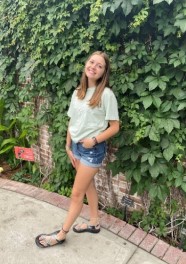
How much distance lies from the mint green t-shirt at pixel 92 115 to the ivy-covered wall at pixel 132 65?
0.36 metres

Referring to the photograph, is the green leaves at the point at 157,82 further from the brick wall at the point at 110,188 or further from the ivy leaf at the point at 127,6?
the brick wall at the point at 110,188

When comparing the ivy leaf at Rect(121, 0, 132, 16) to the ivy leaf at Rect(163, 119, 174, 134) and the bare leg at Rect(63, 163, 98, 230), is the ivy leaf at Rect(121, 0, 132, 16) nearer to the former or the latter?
the ivy leaf at Rect(163, 119, 174, 134)

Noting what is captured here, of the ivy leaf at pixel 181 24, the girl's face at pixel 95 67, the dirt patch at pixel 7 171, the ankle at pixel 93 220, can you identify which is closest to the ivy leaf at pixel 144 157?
the ankle at pixel 93 220

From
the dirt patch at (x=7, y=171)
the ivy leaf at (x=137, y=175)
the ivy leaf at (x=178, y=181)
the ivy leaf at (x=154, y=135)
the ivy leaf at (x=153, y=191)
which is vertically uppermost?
the ivy leaf at (x=154, y=135)

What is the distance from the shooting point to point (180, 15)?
1.96 metres

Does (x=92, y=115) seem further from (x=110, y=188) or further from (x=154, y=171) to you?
(x=110, y=188)

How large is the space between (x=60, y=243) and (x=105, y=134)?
109 cm

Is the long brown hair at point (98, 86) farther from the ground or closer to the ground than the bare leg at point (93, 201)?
farther from the ground

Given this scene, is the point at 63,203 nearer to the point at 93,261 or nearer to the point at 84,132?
the point at 93,261

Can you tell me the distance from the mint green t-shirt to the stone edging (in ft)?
3.35

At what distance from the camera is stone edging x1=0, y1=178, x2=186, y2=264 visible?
238cm

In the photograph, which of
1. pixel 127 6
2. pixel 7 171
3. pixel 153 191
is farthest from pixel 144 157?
pixel 7 171

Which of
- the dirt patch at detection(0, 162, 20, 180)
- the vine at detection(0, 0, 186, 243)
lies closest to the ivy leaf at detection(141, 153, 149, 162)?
the vine at detection(0, 0, 186, 243)

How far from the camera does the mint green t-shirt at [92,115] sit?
2.10 meters
